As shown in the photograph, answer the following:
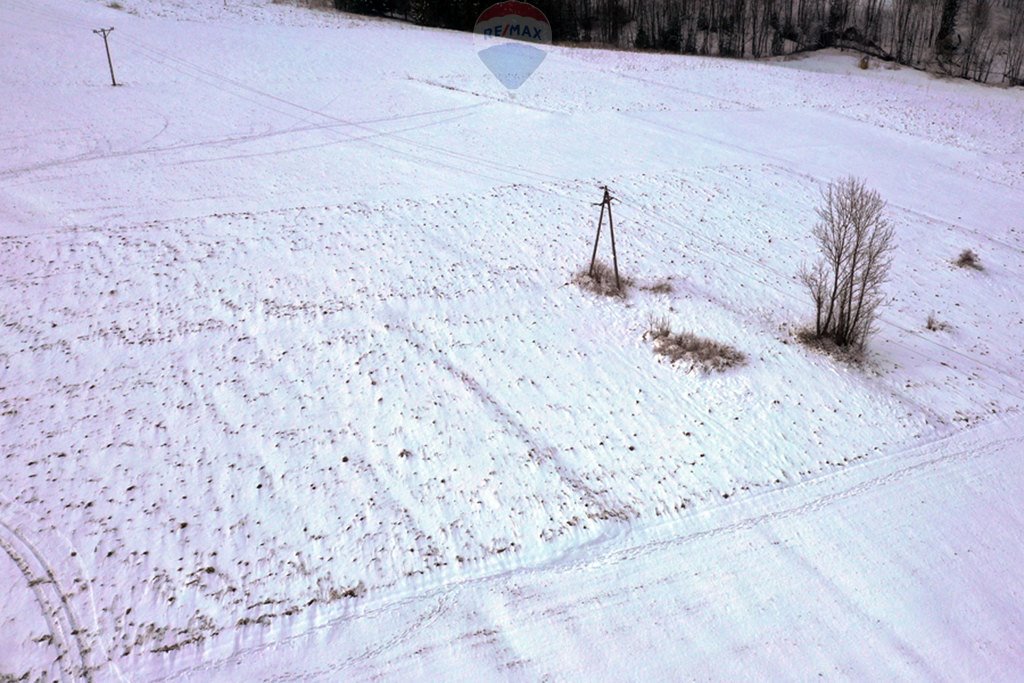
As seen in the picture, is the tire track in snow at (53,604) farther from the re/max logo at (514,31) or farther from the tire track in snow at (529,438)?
the re/max logo at (514,31)

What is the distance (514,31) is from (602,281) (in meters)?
44.7

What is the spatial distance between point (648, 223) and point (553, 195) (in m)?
4.15

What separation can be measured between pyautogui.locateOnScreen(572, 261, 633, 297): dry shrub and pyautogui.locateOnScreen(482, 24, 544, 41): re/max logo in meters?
41.9

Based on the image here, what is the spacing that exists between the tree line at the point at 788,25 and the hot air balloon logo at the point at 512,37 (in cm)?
592

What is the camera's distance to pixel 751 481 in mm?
14812

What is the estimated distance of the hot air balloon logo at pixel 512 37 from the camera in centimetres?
5038

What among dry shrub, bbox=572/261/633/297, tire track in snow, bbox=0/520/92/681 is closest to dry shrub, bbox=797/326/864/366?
dry shrub, bbox=572/261/633/297

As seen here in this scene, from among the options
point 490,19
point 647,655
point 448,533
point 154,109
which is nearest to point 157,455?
point 448,533

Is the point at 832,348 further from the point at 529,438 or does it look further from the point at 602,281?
the point at 529,438

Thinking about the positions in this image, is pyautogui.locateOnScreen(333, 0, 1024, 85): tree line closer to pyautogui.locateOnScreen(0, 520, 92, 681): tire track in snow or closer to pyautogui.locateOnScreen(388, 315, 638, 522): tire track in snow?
pyautogui.locateOnScreen(388, 315, 638, 522): tire track in snow

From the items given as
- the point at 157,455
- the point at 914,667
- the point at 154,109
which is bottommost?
the point at 914,667

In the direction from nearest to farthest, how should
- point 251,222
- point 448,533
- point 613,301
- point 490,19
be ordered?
point 448,533 → point 613,301 → point 251,222 → point 490,19

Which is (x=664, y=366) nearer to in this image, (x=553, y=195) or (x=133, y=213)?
(x=553, y=195)

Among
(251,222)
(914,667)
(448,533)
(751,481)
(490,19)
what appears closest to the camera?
(914,667)
